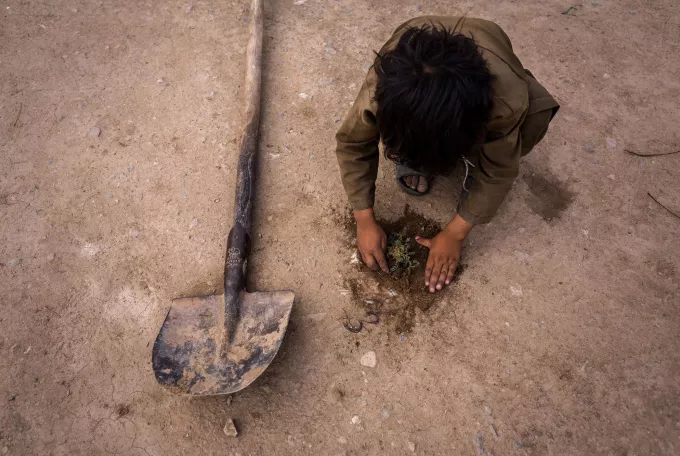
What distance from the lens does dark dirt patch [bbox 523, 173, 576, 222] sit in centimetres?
227

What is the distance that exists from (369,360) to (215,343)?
68 centimetres

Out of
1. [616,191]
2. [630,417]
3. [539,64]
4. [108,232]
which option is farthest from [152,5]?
[630,417]

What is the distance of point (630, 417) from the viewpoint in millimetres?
1785

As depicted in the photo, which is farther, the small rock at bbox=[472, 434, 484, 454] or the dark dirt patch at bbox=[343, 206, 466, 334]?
the dark dirt patch at bbox=[343, 206, 466, 334]

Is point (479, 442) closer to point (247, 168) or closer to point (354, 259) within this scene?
point (354, 259)

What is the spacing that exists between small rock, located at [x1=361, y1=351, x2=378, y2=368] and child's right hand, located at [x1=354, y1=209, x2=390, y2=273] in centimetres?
40

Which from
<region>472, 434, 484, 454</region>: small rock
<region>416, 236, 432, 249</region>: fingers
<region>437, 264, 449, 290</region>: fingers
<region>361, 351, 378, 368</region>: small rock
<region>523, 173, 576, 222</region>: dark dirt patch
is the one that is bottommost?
<region>472, 434, 484, 454</region>: small rock

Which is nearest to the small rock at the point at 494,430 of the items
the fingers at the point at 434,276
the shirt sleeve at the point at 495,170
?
the fingers at the point at 434,276

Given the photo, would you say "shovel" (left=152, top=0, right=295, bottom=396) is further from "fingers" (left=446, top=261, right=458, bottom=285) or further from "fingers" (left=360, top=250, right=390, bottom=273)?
"fingers" (left=446, top=261, right=458, bottom=285)

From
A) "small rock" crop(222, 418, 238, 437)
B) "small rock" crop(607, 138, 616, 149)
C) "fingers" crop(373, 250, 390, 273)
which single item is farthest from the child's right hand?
"small rock" crop(607, 138, 616, 149)

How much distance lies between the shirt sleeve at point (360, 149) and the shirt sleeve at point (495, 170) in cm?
42

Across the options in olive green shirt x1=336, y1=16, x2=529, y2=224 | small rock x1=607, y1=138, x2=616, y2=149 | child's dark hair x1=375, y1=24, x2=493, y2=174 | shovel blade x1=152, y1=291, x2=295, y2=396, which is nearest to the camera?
child's dark hair x1=375, y1=24, x2=493, y2=174

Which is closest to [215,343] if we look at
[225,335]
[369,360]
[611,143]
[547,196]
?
[225,335]

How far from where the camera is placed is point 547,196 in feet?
7.61
